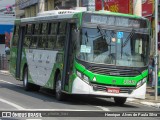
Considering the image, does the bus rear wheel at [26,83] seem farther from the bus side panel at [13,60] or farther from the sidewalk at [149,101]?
the sidewalk at [149,101]

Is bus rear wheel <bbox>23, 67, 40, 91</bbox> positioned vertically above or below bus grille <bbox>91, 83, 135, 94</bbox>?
below

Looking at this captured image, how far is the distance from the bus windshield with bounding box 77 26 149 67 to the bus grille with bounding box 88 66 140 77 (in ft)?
0.67

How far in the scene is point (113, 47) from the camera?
1661 centimetres

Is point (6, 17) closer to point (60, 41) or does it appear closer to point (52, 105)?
point (60, 41)

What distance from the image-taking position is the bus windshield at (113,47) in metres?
16.4

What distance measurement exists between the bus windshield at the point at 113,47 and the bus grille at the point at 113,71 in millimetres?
205

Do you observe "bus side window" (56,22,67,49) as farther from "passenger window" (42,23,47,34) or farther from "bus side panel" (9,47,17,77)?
"bus side panel" (9,47,17,77)

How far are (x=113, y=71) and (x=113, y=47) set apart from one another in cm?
85

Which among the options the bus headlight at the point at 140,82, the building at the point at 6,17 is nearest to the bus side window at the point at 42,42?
the bus headlight at the point at 140,82

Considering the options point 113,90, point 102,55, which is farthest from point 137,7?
point 113,90

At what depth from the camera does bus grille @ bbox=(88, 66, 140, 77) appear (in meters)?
16.2

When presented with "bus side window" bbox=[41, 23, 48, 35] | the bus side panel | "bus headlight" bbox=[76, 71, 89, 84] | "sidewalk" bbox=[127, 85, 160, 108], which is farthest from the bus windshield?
the bus side panel

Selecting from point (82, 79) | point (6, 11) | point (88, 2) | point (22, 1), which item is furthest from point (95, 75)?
point (6, 11)

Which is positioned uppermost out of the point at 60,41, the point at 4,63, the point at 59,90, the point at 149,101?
the point at 60,41
